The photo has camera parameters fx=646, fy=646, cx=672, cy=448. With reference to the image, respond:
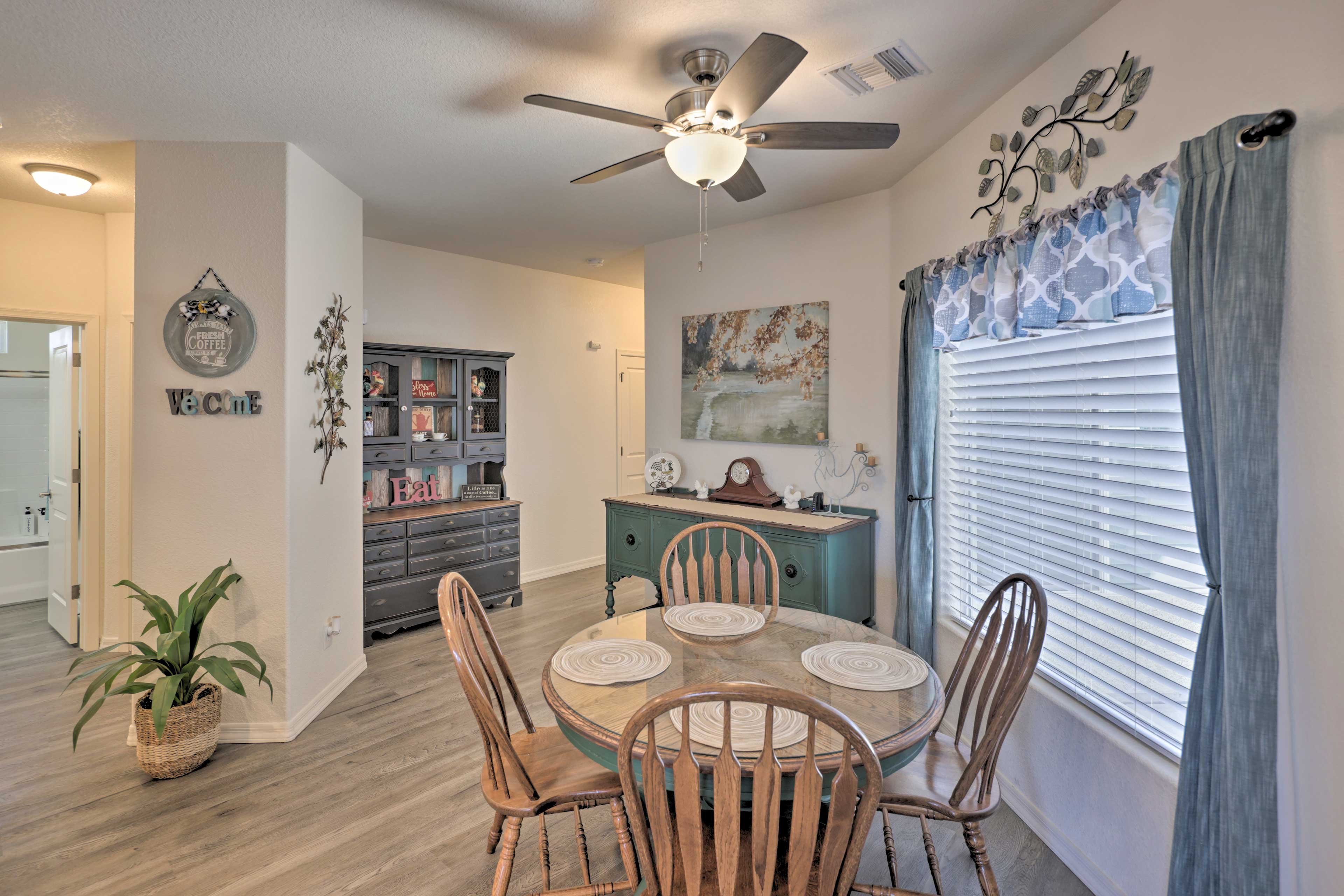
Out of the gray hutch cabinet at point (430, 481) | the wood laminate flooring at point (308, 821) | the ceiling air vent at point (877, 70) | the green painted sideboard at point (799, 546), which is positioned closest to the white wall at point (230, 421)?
the wood laminate flooring at point (308, 821)

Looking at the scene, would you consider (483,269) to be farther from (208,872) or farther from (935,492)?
(208,872)

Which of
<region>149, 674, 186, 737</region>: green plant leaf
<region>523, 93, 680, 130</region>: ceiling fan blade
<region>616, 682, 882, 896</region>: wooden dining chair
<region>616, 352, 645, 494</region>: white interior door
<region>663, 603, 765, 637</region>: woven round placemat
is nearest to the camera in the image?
<region>616, 682, 882, 896</region>: wooden dining chair

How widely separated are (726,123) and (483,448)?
3368 mm

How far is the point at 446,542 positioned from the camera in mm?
4309

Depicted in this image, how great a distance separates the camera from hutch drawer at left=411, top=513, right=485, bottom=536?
4152mm

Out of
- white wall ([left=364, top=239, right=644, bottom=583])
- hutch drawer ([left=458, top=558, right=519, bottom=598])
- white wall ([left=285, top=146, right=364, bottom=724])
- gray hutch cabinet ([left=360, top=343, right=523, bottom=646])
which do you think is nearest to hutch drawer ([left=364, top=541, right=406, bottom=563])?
gray hutch cabinet ([left=360, top=343, right=523, bottom=646])

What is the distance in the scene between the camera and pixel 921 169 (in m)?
3.13

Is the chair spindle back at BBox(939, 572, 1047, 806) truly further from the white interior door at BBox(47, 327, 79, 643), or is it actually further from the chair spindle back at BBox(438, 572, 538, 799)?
the white interior door at BBox(47, 327, 79, 643)

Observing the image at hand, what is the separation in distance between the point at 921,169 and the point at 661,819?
3063 mm

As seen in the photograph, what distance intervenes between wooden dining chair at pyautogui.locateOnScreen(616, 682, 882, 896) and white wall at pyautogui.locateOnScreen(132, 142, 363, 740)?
2.38 meters

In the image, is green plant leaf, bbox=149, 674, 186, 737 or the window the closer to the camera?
the window

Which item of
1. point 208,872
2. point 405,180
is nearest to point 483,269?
point 405,180

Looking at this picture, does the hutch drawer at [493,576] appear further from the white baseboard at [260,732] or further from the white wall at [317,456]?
the white baseboard at [260,732]

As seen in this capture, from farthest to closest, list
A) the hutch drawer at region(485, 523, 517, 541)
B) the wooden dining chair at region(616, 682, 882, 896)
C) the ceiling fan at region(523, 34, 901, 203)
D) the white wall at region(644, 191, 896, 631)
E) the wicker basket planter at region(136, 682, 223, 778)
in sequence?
the hutch drawer at region(485, 523, 517, 541) → the white wall at region(644, 191, 896, 631) → the wicker basket planter at region(136, 682, 223, 778) → the ceiling fan at region(523, 34, 901, 203) → the wooden dining chair at region(616, 682, 882, 896)
